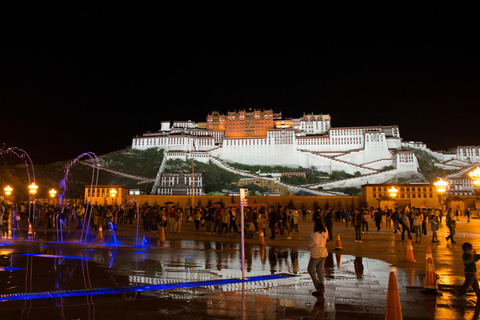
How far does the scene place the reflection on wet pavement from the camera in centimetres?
527

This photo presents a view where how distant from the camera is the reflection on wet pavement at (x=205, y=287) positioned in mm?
5266

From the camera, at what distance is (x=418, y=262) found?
33.1 feet

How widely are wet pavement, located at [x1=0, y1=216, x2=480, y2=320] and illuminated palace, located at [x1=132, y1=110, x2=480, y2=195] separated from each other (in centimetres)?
7134

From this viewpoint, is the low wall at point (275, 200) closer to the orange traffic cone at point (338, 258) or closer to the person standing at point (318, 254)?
the orange traffic cone at point (338, 258)

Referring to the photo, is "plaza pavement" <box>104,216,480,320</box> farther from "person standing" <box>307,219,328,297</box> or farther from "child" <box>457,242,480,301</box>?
"person standing" <box>307,219,328,297</box>

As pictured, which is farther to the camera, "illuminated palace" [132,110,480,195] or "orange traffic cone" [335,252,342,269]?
"illuminated palace" [132,110,480,195]

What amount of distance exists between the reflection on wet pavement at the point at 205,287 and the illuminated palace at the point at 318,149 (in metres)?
72.3

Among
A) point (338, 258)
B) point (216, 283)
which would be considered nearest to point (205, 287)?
point (216, 283)

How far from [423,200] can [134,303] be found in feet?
164

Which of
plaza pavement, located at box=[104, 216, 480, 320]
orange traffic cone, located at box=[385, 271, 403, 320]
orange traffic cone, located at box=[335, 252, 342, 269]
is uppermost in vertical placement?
orange traffic cone, located at box=[385, 271, 403, 320]

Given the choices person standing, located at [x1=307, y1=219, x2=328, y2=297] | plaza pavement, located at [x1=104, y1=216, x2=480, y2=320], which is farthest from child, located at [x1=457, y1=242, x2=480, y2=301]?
person standing, located at [x1=307, y1=219, x2=328, y2=297]

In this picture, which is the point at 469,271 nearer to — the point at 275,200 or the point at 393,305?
the point at 393,305

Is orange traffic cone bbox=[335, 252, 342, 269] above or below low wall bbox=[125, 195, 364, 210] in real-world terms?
below

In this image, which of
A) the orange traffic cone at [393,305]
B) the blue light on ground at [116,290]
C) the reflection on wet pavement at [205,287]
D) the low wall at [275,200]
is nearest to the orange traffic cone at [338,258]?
the reflection on wet pavement at [205,287]
